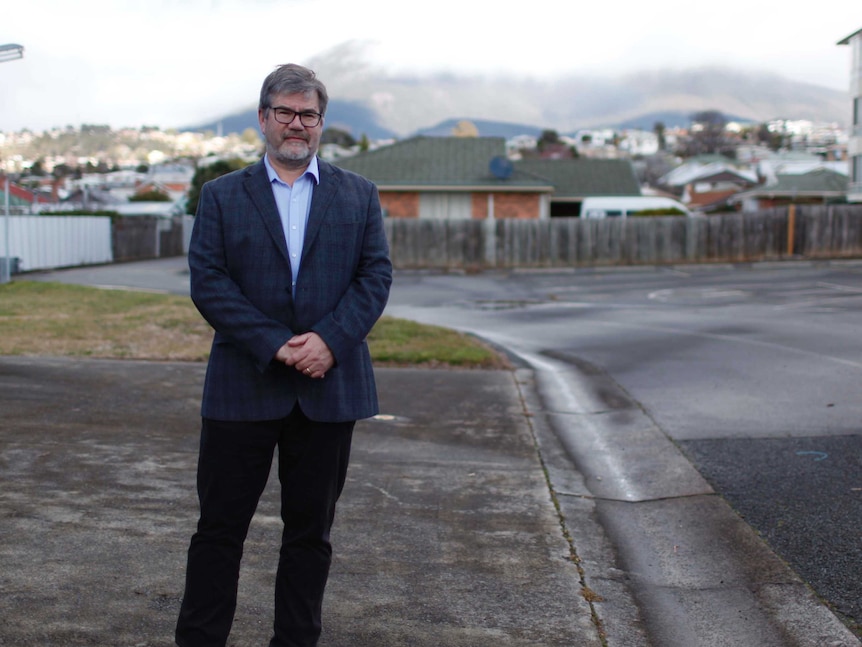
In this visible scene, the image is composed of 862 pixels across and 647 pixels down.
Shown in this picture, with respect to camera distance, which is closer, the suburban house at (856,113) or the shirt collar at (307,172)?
the shirt collar at (307,172)

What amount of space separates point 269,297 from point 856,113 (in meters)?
45.6

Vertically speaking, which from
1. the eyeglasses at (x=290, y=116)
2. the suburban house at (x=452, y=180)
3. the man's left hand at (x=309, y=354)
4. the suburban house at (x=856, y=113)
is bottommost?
the man's left hand at (x=309, y=354)

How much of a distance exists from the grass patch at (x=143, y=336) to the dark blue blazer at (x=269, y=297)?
7.29 metres

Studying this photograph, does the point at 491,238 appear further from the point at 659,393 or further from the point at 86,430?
the point at 86,430

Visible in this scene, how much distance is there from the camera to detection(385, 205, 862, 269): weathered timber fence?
34500 millimetres

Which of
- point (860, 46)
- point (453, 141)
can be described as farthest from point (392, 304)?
point (860, 46)

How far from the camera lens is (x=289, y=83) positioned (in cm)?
339

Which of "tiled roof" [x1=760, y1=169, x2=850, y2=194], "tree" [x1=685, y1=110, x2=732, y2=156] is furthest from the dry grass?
"tree" [x1=685, y1=110, x2=732, y2=156]

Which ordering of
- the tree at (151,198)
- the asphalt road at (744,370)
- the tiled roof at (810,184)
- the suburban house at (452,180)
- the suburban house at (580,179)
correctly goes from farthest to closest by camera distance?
the tree at (151,198), the tiled roof at (810,184), the suburban house at (580,179), the suburban house at (452,180), the asphalt road at (744,370)

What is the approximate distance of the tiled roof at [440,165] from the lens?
38719 millimetres

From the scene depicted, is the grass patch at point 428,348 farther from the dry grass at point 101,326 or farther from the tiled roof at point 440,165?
the tiled roof at point 440,165

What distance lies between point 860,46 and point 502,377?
39580mm

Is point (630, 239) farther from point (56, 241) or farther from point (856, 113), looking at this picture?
point (56, 241)


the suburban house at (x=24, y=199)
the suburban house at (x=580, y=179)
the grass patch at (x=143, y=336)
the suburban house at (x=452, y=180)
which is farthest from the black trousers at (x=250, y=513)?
the suburban house at (x=580, y=179)
